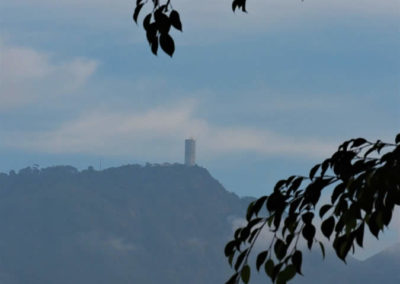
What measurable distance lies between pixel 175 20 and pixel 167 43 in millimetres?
293

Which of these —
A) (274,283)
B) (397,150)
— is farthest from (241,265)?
(397,150)

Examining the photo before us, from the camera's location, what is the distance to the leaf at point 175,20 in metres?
8.16

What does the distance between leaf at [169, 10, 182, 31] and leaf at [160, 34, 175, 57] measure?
16cm

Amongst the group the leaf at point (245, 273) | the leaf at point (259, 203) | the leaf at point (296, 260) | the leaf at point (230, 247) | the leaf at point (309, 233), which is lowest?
the leaf at point (245, 273)

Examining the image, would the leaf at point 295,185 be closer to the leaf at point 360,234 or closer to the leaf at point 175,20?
the leaf at point 360,234

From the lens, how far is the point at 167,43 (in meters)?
8.01

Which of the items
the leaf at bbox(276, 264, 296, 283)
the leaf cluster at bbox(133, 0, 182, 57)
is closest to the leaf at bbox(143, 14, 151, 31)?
the leaf cluster at bbox(133, 0, 182, 57)

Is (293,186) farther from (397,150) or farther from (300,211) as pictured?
(397,150)

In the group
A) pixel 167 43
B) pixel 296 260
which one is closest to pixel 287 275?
pixel 296 260

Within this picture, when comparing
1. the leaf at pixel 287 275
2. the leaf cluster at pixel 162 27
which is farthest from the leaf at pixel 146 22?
the leaf at pixel 287 275

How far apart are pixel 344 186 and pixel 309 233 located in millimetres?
528

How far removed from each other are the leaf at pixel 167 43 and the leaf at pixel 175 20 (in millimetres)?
161

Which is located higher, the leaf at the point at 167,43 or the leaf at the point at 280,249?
the leaf at the point at 167,43

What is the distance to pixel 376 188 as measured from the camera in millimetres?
7641
